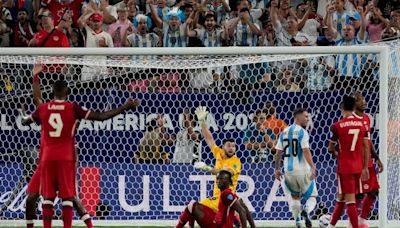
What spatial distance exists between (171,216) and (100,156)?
4.16 feet

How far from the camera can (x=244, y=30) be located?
2044 cm

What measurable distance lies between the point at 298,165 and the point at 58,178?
3.44m

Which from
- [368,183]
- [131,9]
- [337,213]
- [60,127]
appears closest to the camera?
[60,127]

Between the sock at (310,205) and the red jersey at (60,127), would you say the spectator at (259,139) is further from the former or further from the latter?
the red jersey at (60,127)

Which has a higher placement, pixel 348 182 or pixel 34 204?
pixel 348 182

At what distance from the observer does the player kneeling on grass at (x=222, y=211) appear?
1560 centimetres

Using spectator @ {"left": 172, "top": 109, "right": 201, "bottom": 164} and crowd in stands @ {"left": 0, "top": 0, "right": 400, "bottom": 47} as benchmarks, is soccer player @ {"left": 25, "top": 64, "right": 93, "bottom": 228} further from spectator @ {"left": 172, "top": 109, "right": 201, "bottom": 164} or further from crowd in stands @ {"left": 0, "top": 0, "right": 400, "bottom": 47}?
crowd in stands @ {"left": 0, "top": 0, "right": 400, "bottom": 47}

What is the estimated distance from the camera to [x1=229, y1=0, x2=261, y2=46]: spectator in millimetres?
20375

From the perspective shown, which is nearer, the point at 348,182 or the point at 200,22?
the point at 348,182

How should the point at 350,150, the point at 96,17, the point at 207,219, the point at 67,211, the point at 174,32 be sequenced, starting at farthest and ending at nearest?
the point at 174,32 < the point at 96,17 < the point at 350,150 < the point at 207,219 < the point at 67,211

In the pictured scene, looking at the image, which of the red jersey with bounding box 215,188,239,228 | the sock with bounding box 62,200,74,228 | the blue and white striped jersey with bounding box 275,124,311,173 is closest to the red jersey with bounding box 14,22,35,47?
the blue and white striped jersey with bounding box 275,124,311,173

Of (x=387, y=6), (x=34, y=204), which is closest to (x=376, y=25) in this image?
(x=387, y=6)

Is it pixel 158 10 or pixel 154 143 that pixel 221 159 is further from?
pixel 158 10

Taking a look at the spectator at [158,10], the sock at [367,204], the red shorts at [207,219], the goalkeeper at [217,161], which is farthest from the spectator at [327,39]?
the red shorts at [207,219]
